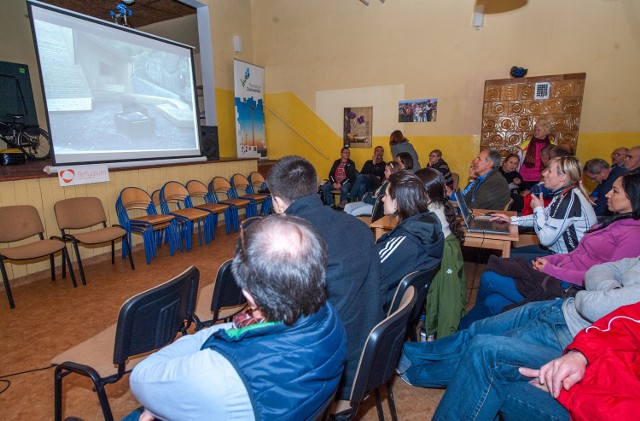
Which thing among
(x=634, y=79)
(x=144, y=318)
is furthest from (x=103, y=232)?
(x=634, y=79)

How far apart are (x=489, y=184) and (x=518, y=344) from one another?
8.03ft

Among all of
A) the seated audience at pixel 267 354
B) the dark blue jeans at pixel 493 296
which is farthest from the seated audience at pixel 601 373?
the dark blue jeans at pixel 493 296

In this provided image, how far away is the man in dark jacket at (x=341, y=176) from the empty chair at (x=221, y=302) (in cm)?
470

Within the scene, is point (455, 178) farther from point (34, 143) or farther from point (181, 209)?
point (34, 143)

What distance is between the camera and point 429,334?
2.14 meters

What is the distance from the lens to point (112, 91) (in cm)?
431

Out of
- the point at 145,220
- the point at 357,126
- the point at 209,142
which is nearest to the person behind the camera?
the point at 145,220

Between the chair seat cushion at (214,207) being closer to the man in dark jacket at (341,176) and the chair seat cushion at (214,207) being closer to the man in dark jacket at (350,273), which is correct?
the man in dark jacket at (341,176)

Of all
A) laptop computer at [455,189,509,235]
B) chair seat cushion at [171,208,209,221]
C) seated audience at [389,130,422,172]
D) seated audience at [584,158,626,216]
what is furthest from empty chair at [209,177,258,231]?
seated audience at [584,158,626,216]

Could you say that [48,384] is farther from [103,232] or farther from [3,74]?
[3,74]

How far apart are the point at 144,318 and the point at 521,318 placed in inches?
66.4

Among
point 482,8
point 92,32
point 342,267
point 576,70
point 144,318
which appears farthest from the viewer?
point 482,8

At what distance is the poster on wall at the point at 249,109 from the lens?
680 centimetres

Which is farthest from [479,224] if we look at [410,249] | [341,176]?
[341,176]
